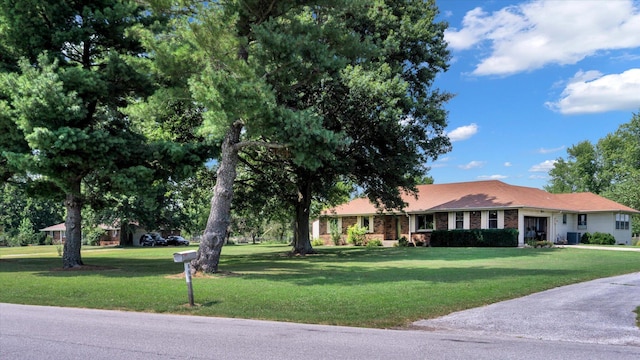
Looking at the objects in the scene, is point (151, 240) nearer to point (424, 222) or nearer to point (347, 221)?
point (347, 221)

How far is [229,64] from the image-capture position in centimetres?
1573

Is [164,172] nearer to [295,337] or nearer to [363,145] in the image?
[363,145]

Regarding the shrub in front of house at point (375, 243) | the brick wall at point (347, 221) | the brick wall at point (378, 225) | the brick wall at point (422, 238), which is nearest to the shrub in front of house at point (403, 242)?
the brick wall at point (422, 238)

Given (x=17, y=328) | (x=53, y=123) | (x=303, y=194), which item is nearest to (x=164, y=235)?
(x=303, y=194)

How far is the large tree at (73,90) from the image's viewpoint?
56.9ft

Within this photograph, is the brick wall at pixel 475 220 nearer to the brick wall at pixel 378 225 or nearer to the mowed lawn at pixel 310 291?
the brick wall at pixel 378 225

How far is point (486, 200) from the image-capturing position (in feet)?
127

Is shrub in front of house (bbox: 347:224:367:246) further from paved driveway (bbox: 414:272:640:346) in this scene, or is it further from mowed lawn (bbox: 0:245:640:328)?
paved driveway (bbox: 414:272:640:346)

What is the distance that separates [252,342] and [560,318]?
5757 mm

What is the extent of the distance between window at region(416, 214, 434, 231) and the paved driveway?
95.0ft

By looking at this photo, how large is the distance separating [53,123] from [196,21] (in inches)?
253

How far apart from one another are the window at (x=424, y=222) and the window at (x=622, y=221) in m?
16.6

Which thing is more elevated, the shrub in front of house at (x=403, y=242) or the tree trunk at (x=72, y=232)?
the tree trunk at (x=72, y=232)

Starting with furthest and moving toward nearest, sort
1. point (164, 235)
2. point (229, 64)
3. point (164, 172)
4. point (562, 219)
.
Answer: point (164, 235)
point (562, 219)
point (164, 172)
point (229, 64)
